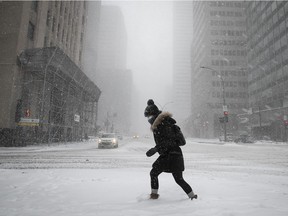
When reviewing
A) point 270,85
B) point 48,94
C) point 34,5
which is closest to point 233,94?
point 270,85

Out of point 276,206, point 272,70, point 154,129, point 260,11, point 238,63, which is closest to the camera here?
point 276,206

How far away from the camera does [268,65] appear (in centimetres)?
5369

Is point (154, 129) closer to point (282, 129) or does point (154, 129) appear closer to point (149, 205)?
point (149, 205)

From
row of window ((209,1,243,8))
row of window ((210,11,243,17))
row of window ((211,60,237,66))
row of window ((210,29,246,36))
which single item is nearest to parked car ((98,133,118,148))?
row of window ((211,60,237,66))

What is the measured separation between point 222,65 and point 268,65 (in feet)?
92.4

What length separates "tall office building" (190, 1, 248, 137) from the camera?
249 feet

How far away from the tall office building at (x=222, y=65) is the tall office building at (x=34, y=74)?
2118 inches

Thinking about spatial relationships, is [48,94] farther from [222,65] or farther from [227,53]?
[227,53]

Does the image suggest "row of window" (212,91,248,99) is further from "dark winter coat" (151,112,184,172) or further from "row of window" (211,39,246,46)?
"dark winter coat" (151,112,184,172)

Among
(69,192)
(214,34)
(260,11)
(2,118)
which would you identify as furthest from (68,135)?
(214,34)

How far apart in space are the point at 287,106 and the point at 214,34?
162 ft

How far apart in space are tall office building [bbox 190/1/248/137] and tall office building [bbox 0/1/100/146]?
53788 millimetres

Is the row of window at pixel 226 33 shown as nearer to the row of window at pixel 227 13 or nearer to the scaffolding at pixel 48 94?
the row of window at pixel 227 13

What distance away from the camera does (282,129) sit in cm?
4531
